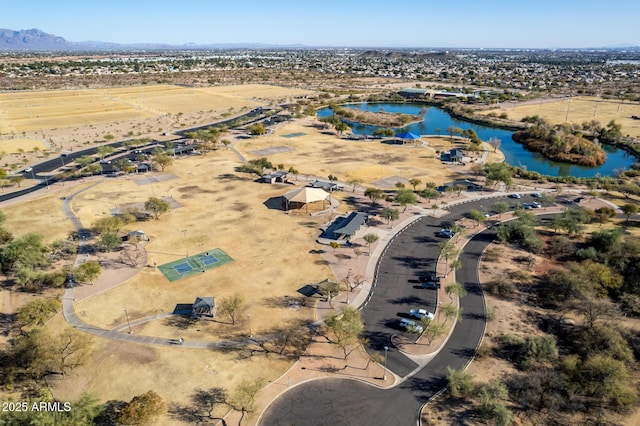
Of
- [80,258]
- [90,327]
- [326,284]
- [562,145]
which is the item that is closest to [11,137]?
[80,258]

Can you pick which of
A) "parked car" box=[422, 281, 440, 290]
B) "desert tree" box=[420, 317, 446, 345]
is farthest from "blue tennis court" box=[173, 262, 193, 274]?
"desert tree" box=[420, 317, 446, 345]

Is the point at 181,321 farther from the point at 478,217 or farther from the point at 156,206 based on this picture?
the point at 478,217

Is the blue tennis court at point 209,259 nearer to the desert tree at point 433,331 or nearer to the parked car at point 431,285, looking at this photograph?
the parked car at point 431,285

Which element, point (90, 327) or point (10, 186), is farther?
point (10, 186)

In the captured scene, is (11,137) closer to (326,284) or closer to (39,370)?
(39,370)

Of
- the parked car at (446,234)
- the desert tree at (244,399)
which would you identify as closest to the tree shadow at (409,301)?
the parked car at (446,234)

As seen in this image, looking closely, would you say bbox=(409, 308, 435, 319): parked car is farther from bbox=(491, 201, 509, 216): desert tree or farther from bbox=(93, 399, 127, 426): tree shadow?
bbox=(491, 201, 509, 216): desert tree
